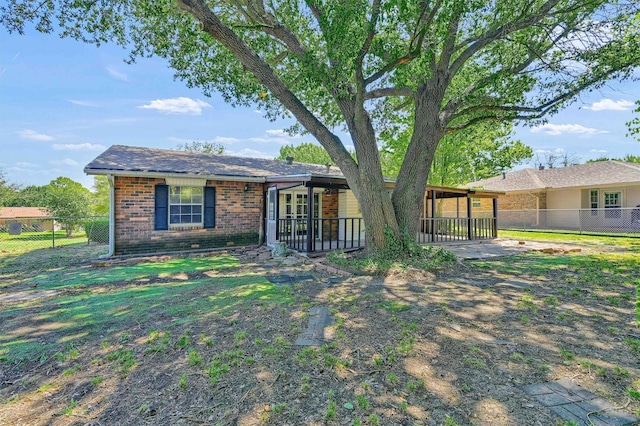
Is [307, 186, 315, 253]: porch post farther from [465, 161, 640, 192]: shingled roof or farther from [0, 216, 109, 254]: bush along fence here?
[465, 161, 640, 192]: shingled roof

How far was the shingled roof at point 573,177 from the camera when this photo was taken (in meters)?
18.1

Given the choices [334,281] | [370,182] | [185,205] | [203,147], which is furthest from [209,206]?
[203,147]

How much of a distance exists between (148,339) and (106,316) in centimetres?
129

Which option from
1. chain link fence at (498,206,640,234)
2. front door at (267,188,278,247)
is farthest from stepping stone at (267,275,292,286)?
chain link fence at (498,206,640,234)

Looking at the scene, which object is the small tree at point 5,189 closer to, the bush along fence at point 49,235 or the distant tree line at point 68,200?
the distant tree line at point 68,200

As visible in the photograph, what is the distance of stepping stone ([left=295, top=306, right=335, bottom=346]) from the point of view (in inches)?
133

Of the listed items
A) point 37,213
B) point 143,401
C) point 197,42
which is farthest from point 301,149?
point 143,401

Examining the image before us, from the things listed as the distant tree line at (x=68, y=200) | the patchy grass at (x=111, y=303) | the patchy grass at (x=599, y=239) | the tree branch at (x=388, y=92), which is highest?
the tree branch at (x=388, y=92)

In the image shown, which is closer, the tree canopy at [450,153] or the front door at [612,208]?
the tree canopy at [450,153]

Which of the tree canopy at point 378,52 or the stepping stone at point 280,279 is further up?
the tree canopy at point 378,52

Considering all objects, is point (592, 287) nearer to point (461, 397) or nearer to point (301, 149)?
point (461, 397)

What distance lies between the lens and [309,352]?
10.2ft

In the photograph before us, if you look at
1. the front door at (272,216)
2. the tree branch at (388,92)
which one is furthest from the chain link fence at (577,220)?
the front door at (272,216)

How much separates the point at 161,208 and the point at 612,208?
2225 centimetres
